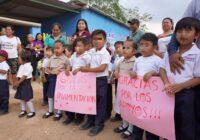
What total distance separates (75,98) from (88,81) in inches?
16.9

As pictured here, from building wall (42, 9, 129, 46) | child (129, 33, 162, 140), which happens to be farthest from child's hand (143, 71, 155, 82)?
building wall (42, 9, 129, 46)

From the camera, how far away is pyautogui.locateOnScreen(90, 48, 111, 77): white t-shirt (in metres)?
4.24

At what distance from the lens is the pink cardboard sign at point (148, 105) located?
3.09 metres

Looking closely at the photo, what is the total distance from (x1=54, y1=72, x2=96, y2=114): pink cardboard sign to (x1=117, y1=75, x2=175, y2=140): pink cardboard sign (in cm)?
62

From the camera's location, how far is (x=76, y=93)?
4555 mm

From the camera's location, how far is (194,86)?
9.23 feet

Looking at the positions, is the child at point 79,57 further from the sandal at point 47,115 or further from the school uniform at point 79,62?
the sandal at point 47,115

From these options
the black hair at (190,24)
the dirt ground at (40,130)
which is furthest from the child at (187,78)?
the dirt ground at (40,130)

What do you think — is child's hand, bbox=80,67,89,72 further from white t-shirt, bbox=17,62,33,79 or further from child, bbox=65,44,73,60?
white t-shirt, bbox=17,62,33,79

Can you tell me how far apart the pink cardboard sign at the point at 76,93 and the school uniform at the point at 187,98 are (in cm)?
171

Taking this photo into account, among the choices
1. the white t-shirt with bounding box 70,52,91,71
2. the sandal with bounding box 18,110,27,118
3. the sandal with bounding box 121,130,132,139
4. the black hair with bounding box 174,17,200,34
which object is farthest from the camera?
the sandal with bounding box 18,110,27,118

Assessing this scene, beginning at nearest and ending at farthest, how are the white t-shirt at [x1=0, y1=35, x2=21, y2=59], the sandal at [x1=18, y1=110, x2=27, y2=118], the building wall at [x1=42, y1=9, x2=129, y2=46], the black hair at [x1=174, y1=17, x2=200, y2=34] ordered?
the black hair at [x1=174, y1=17, x2=200, y2=34] < the sandal at [x1=18, y1=110, x2=27, y2=118] < the white t-shirt at [x1=0, y1=35, x2=21, y2=59] < the building wall at [x1=42, y1=9, x2=129, y2=46]

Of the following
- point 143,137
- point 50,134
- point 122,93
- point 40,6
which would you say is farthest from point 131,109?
point 40,6

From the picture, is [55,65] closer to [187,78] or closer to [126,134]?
[126,134]
